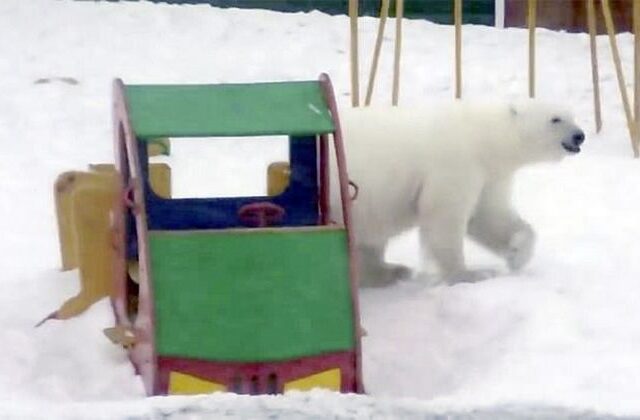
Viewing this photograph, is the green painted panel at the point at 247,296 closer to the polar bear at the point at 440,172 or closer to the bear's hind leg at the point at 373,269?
the polar bear at the point at 440,172

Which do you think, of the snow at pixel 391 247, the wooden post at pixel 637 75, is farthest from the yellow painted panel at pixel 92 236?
the wooden post at pixel 637 75

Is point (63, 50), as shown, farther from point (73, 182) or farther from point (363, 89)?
point (73, 182)

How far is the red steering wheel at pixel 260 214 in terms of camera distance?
3920 millimetres

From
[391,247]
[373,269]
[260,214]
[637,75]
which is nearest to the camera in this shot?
[260,214]

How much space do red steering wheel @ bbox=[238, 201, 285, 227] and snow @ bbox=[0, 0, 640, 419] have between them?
0.43m

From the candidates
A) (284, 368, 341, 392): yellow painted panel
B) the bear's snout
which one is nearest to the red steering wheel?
(284, 368, 341, 392): yellow painted panel

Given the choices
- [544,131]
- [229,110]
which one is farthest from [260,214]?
[544,131]

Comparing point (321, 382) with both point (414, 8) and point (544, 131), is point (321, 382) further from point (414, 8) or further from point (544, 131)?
point (414, 8)

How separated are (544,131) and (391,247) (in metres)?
0.76

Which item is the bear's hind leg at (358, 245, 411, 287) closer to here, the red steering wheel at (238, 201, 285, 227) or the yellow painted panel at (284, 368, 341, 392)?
the red steering wheel at (238, 201, 285, 227)

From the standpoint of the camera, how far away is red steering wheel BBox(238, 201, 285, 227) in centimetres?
392

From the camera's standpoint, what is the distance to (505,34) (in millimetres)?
Answer: 8719

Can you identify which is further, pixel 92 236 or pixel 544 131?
pixel 544 131

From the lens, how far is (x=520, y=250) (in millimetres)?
4418
